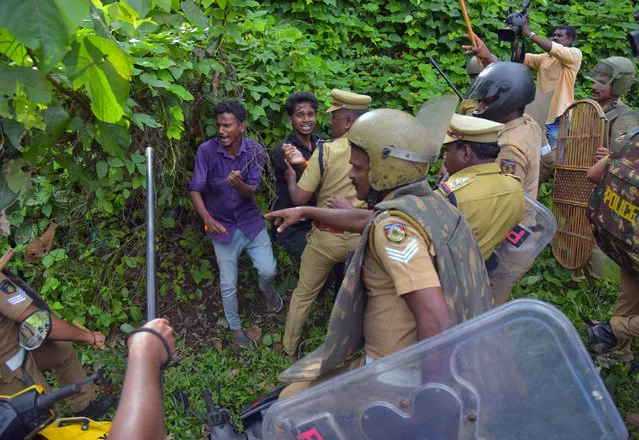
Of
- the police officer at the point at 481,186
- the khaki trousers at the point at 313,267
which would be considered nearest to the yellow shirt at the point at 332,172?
the khaki trousers at the point at 313,267

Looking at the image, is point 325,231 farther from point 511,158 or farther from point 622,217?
point 622,217

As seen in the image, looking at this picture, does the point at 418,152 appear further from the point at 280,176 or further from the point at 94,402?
the point at 94,402

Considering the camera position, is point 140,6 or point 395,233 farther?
point 395,233

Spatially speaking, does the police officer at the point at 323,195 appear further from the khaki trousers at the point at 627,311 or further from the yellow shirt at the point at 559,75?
the yellow shirt at the point at 559,75

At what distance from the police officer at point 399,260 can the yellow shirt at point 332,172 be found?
154cm

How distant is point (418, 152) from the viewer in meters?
2.27

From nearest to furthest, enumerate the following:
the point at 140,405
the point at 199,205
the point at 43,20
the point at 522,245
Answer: the point at 140,405
the point at 43,20
the point at 522,245
the point at 199,205

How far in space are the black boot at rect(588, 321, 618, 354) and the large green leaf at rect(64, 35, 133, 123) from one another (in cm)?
405

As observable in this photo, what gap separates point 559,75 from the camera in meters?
6.14

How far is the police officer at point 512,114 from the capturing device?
3.89 metres

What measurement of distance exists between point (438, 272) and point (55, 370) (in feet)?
9.43

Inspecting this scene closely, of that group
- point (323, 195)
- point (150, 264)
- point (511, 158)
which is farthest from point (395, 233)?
point (511, 158)

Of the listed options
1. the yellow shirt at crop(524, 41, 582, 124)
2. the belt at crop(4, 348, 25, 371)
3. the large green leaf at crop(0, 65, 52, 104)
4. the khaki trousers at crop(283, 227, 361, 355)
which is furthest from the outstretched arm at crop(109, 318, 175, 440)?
the yellow shirt at crop(524, 41, 582, 124)

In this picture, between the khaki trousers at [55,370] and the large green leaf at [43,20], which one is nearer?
the large green leaf at [43,20]
